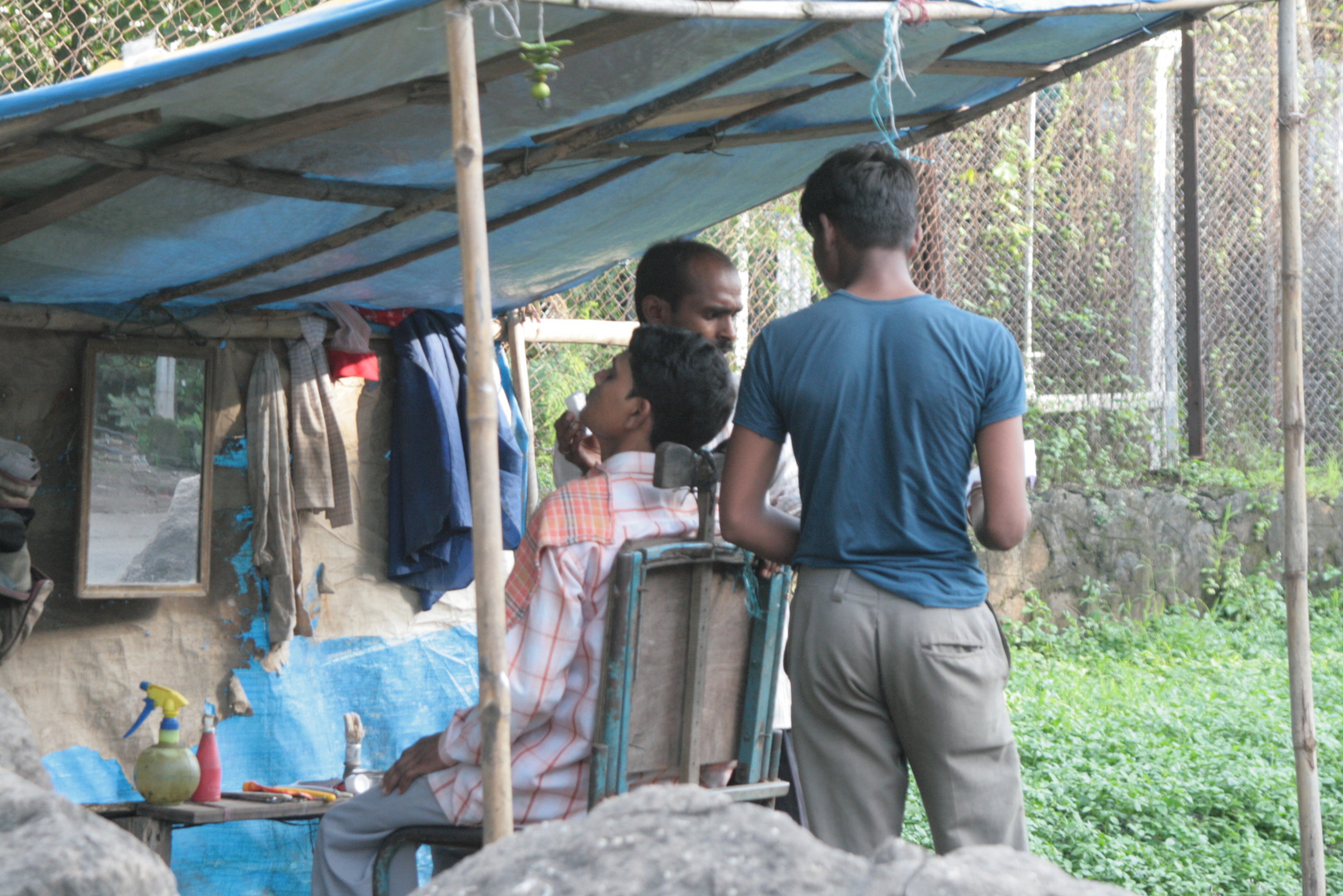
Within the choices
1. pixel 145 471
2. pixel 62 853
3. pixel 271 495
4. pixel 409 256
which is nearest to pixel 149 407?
pixel 145 471

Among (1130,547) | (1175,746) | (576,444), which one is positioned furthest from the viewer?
(1130,547)

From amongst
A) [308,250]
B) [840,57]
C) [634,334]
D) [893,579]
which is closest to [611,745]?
[893,579]

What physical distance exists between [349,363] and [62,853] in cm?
331

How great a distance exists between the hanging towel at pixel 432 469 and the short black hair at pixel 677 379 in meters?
1.98

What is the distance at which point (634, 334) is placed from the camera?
2637mm

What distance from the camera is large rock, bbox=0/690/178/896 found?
4.19 ft

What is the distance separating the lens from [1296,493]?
9.71 ft

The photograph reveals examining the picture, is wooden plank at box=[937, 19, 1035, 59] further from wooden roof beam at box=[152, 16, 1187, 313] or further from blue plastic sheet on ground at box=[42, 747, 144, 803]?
blue plastic sheet on ground at box=[42, 747, 144, 803]

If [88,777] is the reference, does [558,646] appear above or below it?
above

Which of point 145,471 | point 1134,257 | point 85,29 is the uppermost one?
point 85,29

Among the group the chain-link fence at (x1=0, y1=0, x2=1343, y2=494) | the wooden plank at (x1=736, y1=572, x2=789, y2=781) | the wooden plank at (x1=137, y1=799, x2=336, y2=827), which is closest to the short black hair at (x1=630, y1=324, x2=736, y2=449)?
the wooden plank at (x1=736, y1=572, x2=789, y2=781)

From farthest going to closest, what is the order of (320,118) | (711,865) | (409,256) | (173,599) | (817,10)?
(173,599)
(409,256)
(320,118)
(817,10)
(711,865)

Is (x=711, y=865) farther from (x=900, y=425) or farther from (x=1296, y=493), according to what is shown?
(x=1296, y=493)

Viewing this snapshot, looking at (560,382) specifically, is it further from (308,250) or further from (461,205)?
(461,205)
